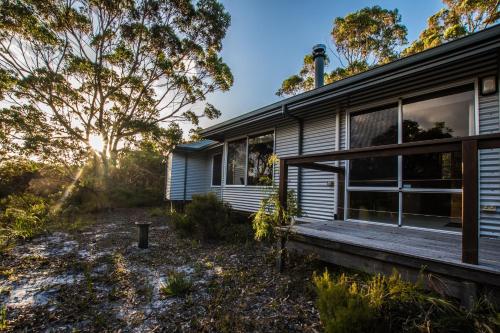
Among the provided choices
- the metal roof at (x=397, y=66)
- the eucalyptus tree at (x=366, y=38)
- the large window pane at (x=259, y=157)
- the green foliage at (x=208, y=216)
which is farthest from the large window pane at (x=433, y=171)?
the eucalyptus tree at (x=366, y=38)

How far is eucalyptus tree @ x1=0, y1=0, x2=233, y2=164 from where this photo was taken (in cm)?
942

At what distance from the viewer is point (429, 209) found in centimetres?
350

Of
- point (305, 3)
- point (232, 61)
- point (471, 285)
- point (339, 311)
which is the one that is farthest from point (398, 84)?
point (232, 61)

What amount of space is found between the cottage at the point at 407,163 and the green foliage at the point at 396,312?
0.22 meters

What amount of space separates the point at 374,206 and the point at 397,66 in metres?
2.20

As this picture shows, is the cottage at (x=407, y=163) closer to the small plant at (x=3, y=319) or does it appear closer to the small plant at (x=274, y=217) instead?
the small plant at (x=274, y=217)

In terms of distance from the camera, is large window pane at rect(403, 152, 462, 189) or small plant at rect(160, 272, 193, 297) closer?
small plant at rect(160, 272, 193, 297)

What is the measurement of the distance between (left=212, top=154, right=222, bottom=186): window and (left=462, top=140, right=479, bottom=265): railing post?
8119 mm

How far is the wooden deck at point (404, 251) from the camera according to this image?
1.91 m

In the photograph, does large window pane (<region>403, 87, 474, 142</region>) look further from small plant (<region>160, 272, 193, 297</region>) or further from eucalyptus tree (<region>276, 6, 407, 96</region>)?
eucalyptus tree (<region>276, 6, 407, 96</region>)

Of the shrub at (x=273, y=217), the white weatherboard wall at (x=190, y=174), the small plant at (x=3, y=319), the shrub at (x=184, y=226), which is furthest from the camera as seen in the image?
the white weatherboard wall at (x=190, y=174)

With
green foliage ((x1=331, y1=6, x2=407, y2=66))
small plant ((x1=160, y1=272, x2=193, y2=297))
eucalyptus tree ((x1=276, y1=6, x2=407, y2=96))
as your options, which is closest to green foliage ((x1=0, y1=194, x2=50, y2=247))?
small plant ((x1=160, y1=272, x2=193, y2=297))

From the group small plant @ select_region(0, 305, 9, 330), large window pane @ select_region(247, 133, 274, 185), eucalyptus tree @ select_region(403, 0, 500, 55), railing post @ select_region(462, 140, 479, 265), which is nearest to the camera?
railing post @ select_region(462, 140, 479, 265)

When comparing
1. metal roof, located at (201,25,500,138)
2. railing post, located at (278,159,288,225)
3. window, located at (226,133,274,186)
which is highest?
metal roof, located at (201,25,500,138)
